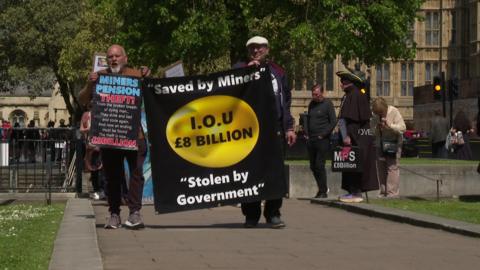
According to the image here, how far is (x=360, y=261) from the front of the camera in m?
8.83

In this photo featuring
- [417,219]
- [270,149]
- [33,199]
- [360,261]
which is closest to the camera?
[360,261]

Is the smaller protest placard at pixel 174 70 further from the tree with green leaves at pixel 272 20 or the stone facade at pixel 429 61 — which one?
the stone facade at pixel 429 61

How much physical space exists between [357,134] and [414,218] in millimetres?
3647

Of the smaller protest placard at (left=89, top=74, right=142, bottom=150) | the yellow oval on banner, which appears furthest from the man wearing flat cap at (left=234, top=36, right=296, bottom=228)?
the smaller protest placard at (left=89, top=74, right=142, bottom=150)

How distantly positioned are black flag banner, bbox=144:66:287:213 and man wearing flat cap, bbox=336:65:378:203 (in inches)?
176

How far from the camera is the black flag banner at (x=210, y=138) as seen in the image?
11.4m

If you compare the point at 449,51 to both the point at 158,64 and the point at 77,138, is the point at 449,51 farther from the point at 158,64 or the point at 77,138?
the point at 77,138

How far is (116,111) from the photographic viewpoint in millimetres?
11430

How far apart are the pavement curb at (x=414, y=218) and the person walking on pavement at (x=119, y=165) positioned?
123 inches

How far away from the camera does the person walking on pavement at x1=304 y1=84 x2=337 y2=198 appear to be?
18.5 meters

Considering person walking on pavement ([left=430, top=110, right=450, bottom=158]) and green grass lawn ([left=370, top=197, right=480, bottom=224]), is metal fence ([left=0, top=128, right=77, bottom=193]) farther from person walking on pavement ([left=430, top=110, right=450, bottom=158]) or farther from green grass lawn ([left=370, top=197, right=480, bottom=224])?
person walking on pavement ([left=430, top=110, right=450, bottom=158])

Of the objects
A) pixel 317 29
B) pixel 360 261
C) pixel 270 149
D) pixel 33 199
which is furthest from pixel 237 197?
pixel 317 29

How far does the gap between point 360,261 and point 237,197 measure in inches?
112

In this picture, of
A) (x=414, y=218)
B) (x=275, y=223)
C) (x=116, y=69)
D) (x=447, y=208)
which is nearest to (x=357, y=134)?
(x=447, y=208)
